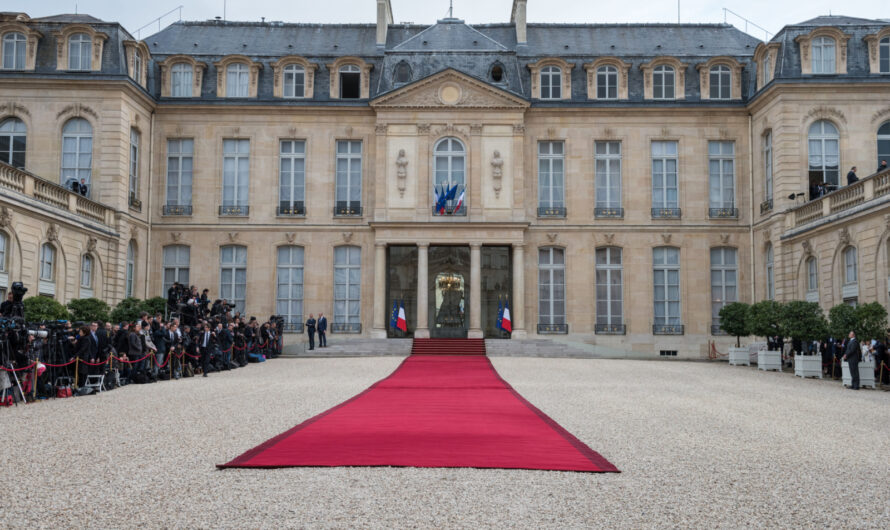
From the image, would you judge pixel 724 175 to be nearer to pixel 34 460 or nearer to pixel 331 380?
pixel 331 380

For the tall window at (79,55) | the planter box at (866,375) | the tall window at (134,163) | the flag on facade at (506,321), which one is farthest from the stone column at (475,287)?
the planter box at (866,375)

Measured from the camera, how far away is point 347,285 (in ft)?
108

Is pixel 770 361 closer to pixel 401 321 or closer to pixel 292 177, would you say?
pixel 401 321

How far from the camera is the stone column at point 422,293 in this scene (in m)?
31.5

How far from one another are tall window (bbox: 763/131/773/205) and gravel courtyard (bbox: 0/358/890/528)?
17.6 m

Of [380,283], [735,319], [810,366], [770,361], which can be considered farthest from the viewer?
[380,283]

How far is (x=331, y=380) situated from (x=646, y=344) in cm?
1676

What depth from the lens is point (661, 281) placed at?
32875 millimetres

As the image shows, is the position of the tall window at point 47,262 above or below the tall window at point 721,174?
below

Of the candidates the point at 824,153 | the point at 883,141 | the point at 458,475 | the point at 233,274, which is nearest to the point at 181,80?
the point at 233,274

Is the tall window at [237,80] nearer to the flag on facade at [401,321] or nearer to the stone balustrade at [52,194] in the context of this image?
the stone balustrade at [52,194]

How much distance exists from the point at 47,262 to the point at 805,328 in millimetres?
20027

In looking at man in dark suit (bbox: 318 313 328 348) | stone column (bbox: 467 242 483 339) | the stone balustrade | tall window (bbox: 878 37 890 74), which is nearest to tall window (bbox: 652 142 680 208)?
stone column (bbox: 467 242 483 339)

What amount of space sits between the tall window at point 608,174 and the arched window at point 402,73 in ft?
24.1
